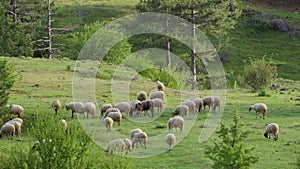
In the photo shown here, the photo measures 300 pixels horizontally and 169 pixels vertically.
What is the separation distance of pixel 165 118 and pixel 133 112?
5.60 ft

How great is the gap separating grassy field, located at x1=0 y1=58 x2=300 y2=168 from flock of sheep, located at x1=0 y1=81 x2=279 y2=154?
424 mm

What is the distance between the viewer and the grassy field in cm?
2191

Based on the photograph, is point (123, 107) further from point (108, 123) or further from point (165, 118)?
point (108, 123)

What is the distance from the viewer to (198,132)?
26594mm

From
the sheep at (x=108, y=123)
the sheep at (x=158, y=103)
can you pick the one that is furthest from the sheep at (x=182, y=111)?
the sheep at (x=108, y=123)

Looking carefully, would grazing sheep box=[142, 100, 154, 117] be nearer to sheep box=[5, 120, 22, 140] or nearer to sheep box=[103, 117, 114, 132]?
sheep box=[103, 117, 114, 132]

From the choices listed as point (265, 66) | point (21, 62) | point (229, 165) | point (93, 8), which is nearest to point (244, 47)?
point (93, 8)

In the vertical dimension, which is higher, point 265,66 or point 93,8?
point 93,8

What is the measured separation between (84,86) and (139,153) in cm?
1561

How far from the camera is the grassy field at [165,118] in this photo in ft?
71.9

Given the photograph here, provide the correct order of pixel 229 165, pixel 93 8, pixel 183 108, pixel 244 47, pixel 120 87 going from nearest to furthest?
pixel 229 165 < pixel 183 108 < pixel 120 87 < pixel 244 47 < pixel 93 8

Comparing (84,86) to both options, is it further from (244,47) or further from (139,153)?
(244,47)

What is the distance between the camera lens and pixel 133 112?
2981 cm

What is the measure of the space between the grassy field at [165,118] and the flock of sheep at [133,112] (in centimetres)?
42
